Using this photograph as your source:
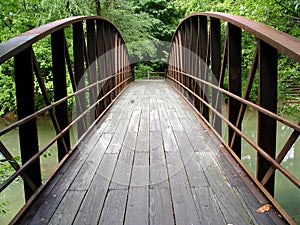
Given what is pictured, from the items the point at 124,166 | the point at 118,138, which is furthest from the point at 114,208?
the point at 118,138

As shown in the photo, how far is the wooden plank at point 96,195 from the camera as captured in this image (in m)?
1.93

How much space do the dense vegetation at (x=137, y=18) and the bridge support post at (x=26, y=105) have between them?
2.35 metres

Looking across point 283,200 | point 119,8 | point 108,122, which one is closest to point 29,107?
point 108,122

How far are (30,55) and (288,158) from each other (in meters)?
8.69

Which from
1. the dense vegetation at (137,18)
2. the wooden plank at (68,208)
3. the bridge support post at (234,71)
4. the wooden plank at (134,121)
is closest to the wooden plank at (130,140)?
the wooden plank at (134,121)

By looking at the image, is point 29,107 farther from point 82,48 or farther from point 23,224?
point 82,48

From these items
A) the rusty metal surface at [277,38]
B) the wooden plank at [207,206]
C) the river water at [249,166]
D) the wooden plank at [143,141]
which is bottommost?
the river water at [249,166]

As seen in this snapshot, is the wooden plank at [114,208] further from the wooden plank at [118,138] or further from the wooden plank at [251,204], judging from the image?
the wooden plank at [118,138]

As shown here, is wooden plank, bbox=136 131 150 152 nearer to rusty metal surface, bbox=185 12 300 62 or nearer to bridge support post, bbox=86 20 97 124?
bridge support post, bbox=86 20 97 124

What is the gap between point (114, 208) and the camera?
2.04 meters

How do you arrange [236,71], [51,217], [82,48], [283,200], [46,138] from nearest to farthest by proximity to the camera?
1. [51,217]
2. [236,71]
3. [82,48]
4. [283,200]
5. [46,138]

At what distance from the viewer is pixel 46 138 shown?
11188 mm

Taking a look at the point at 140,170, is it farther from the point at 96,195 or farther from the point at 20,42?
the point at 20,42

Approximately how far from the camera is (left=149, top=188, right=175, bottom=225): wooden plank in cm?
188
